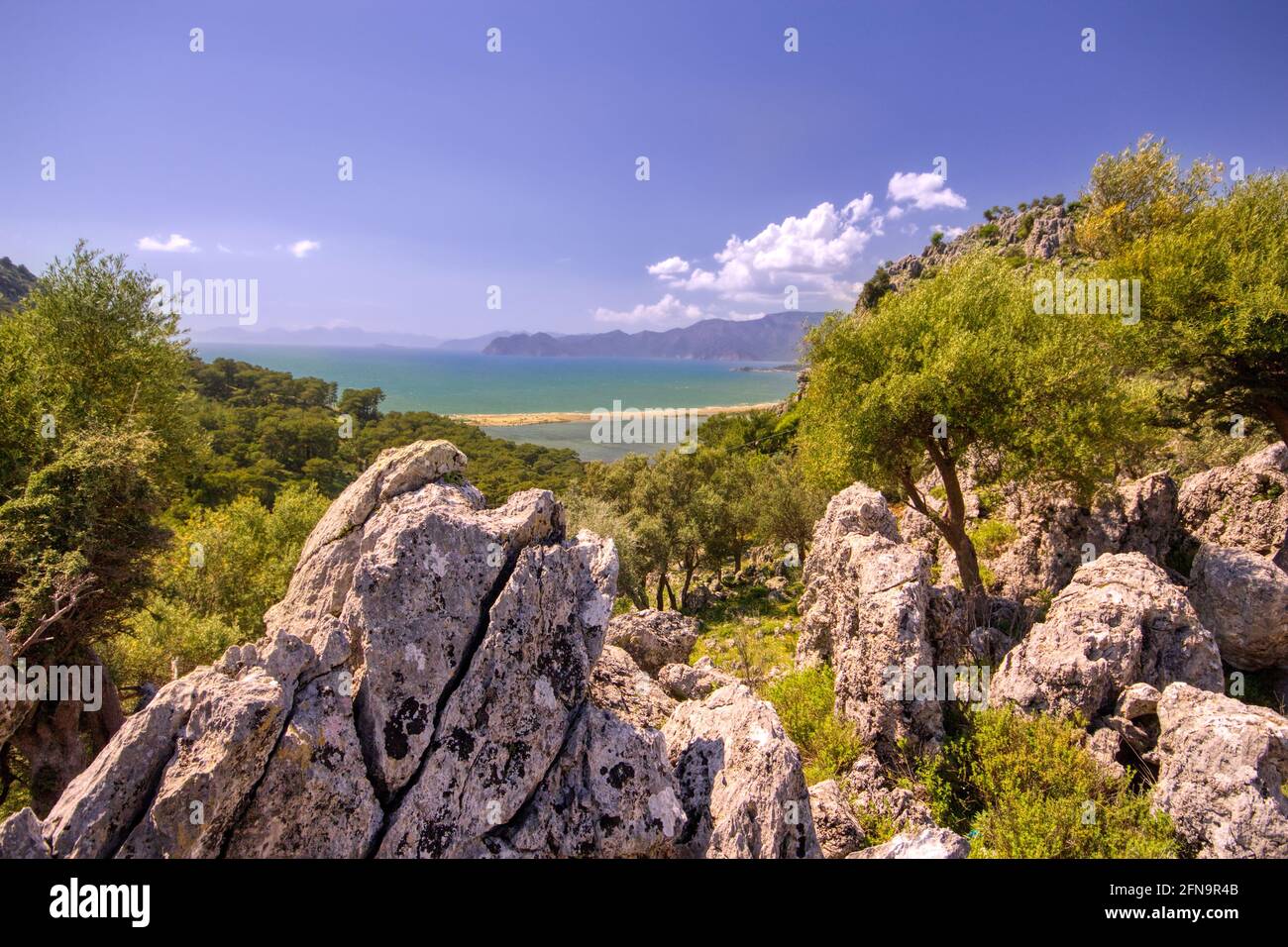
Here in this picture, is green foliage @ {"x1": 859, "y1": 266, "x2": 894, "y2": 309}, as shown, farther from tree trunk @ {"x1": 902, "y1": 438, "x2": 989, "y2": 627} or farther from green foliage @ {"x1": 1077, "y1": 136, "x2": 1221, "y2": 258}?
tree trunk @ {"x1": 902, "y1": 438, "x2": 989, "y2": 627}

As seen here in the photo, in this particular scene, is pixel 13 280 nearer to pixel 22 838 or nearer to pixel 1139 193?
pixel 22 838

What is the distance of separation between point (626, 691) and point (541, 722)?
2.74m

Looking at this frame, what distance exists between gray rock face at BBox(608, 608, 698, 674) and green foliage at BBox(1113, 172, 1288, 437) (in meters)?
20.0

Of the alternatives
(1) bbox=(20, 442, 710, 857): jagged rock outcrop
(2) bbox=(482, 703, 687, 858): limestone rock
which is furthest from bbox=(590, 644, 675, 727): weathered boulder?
(1) bbox=(20, 442, 710, 857): jagged rock outcrop

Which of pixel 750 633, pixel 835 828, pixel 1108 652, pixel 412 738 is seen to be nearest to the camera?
pixel 412 738

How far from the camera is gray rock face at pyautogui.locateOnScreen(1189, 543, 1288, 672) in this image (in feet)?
39.6

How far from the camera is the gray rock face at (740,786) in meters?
6.49

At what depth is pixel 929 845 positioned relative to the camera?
5715 mm

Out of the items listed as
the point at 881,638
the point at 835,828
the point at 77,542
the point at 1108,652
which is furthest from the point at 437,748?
the point at 1108,652

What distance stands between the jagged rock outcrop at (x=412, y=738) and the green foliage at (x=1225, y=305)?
75.6 ft

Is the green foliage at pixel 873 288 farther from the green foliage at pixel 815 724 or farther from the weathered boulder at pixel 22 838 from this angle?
the weathered boulder at pixel 22 838

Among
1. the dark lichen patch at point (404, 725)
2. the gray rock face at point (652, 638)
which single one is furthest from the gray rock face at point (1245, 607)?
the dark lichen patch at point (404, 725)
